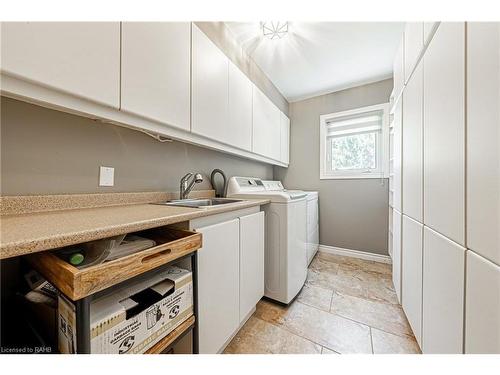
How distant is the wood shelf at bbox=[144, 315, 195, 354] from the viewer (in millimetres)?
678

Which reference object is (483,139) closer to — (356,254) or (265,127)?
(265,127)

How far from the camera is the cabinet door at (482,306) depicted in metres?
0.51

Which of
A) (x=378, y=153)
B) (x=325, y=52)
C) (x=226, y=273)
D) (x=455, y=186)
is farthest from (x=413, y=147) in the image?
(x=378, y=153)

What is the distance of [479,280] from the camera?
0.57 m

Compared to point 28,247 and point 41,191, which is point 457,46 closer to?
point 28,247

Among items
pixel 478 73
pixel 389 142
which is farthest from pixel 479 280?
pixel 389 142

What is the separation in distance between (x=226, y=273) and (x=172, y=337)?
1.28 ft

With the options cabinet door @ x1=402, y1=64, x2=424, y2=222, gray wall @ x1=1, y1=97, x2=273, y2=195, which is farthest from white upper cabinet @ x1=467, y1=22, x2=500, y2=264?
gray wall @ x1=1, y1=97, x2=273, y2=195

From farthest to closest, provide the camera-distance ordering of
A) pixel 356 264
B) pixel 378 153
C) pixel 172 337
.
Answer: pixel 378 153, pixel 356 264, pixel 172 337

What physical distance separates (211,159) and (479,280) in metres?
1.74

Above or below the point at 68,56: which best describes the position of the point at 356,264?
below

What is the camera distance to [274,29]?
1731 millimetres

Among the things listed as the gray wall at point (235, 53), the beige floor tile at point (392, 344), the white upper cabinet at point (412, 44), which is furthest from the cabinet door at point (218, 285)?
the gray wall at point (235, 53)

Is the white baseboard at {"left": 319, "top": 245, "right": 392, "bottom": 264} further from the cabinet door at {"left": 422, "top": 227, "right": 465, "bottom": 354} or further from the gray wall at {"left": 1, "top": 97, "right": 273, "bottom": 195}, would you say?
the gray wall at {"left": 1, "top": 97, "right": 273, "bottom": 195}
